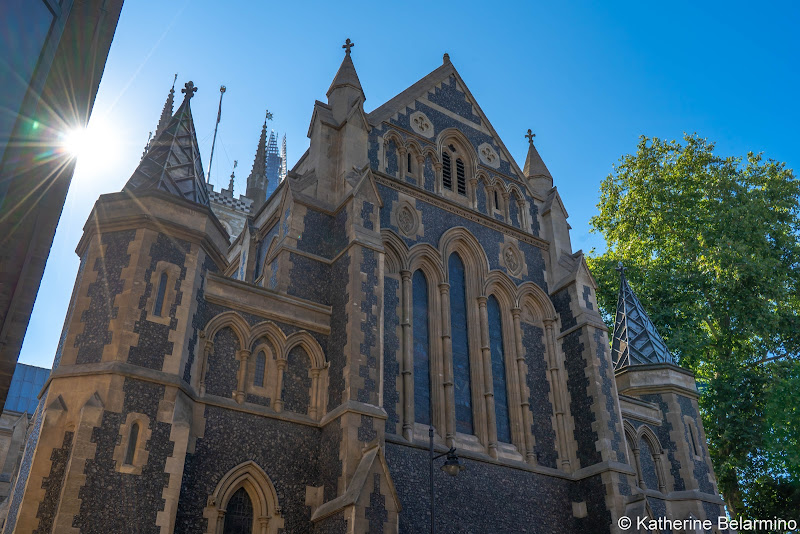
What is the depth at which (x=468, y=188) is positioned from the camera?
20031 millimetres

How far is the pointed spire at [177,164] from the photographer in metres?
14.0

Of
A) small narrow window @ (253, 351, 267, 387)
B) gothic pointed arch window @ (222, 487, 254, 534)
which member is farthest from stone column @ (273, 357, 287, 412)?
gothic pointed arch window @ (222, 487, 254, 534)

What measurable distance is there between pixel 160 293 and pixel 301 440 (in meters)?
3.83

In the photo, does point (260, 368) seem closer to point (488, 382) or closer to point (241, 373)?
point (241, 373)

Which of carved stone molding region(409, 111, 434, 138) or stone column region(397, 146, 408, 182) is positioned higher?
carved stone molding region(409, 111, 434, 138)

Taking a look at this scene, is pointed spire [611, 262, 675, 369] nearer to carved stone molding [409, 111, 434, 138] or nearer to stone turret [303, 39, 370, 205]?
carved stone molding [409, 111, 434, 138]

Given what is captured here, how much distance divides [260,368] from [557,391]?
8091 mm

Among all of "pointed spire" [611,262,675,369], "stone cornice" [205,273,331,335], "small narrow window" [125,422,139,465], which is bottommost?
"small narrow window" [125,422,139,465]

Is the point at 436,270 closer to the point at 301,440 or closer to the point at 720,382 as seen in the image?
the point at 301,440

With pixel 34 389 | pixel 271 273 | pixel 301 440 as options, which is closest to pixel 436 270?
pixel 271 273

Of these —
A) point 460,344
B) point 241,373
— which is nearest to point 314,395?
point 241,373

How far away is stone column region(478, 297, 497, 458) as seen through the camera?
1598 centimetres

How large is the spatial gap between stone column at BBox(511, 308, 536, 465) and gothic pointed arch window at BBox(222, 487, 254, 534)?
694cm

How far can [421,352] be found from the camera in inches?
645
